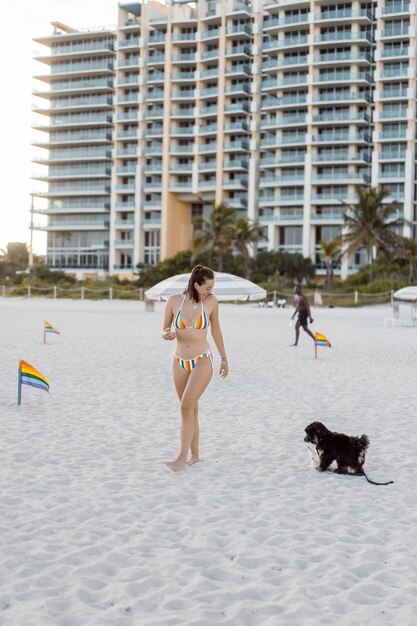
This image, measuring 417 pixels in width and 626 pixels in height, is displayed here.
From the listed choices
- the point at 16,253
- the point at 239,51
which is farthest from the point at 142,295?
the point at 16,253

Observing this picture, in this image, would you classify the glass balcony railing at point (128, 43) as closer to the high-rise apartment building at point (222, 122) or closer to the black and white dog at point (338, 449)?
the high-rise apartment building at point (222, 122)

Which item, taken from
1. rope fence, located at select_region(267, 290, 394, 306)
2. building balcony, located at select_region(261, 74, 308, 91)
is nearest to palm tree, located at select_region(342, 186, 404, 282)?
rope fence, located at select_region(267, 290, 394, 306)

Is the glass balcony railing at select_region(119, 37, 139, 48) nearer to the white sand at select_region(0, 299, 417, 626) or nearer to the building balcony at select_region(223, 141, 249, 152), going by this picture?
the building balcony at select_region(223, 141, 249, 152)

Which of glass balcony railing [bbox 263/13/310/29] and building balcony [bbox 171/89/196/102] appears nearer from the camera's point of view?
glass balcony railing [bbox 263/13/310/29]

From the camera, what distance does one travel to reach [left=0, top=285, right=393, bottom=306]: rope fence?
4450 cm

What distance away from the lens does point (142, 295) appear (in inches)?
2014

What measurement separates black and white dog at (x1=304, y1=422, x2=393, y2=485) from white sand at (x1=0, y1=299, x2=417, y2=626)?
168 millimetres

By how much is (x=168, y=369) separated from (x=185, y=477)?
7540 mm

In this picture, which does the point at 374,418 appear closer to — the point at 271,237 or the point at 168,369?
the point at 168,369

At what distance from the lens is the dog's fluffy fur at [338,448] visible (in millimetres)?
6414

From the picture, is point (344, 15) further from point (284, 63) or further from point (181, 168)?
point (181, 168)

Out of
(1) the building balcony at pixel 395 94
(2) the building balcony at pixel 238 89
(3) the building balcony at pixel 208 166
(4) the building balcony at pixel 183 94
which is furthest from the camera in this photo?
(4) the building balcony at pixel 183 94

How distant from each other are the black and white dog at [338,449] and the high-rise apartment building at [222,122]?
63.0 m

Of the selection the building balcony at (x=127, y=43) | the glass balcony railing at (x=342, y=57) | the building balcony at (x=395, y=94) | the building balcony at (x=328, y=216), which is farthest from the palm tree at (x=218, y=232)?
the building balcony at (x=127, y=43)
